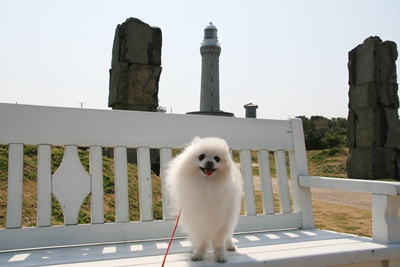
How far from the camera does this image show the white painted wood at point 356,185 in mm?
2119

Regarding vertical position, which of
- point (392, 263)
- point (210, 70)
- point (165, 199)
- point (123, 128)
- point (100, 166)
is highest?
point (210, 70)

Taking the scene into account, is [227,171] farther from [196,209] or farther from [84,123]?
[84,123]

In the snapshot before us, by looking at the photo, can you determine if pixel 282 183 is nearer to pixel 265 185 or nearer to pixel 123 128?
pixel 265 185

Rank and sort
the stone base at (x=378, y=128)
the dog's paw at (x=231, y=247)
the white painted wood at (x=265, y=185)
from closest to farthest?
the dog's paw at (x=231, y=247) < the white painted wood at (x=265, y=185) < the stone base at (x=378, y=128)

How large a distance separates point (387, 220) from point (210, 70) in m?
35.6

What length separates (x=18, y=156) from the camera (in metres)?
2.18

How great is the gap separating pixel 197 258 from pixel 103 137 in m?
1.03

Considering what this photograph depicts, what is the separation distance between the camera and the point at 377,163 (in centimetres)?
976

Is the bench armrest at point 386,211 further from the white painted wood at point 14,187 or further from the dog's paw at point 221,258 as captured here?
the white painted wood at point 14,187

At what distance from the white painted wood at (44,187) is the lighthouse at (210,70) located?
33.3 meters

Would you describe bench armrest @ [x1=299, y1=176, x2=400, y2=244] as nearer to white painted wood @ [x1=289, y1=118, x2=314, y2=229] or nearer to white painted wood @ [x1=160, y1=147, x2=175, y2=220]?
white painted wood @ [x1=289, y1=118, x2=314, y2=229]

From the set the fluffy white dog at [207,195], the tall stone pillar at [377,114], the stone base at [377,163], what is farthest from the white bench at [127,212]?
the tall stone pillar at [377,114]

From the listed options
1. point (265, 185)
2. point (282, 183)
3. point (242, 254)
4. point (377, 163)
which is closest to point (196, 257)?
point (242, 254)

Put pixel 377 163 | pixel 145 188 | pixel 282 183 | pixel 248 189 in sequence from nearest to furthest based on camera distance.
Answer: pixel 145 188 → pixel 248 189 → pixel 282 183 → pixel 377 163
